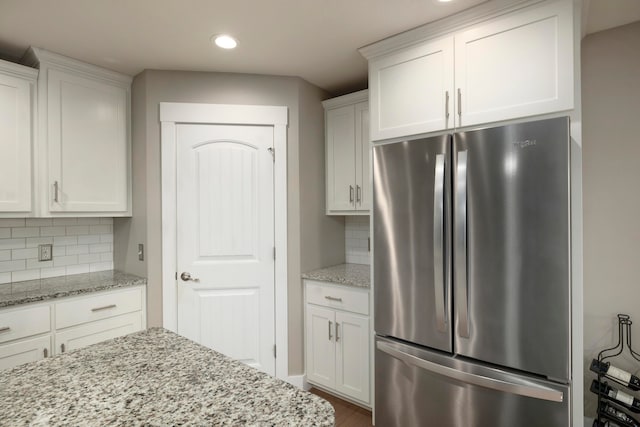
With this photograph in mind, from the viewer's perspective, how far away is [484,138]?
1590 mm

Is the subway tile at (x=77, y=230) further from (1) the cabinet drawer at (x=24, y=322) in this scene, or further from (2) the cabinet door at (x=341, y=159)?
(2) the cabinet door at (x=341, y=159)

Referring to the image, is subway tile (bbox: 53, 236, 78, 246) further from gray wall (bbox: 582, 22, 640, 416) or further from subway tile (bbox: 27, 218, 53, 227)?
gray wall (bbox: 582, 22, 640, 416)

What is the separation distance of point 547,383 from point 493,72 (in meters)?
1.47

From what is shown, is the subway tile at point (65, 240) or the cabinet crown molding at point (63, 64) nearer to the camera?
the cabinet crown molding at point (63, 64)

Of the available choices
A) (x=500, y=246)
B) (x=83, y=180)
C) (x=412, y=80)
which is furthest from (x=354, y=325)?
(x=83, y=180)

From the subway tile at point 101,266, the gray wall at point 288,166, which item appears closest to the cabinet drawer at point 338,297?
the gray wall at point 288,166

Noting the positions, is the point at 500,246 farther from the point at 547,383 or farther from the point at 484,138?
the point at 547,383

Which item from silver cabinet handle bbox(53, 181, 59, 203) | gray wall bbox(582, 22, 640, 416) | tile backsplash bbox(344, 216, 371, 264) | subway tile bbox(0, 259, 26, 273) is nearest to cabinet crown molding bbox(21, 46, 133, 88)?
silver cabinet handle bbox(53, 181, 59, 203)

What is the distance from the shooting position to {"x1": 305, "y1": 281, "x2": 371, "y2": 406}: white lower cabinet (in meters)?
2.28

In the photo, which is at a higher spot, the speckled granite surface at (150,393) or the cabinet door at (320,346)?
the speckled granite surface at (150,393)

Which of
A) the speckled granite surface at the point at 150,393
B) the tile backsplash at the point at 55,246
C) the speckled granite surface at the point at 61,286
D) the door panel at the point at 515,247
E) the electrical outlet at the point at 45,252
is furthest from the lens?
the electrical outlet at the point at 45,252

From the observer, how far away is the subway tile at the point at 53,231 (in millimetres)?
2441

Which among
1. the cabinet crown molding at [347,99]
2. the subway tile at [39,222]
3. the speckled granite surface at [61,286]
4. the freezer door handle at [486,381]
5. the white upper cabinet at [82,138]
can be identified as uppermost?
the cabinet crown molding at [347,99]

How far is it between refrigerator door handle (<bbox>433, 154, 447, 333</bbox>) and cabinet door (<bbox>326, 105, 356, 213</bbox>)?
1010 mm
